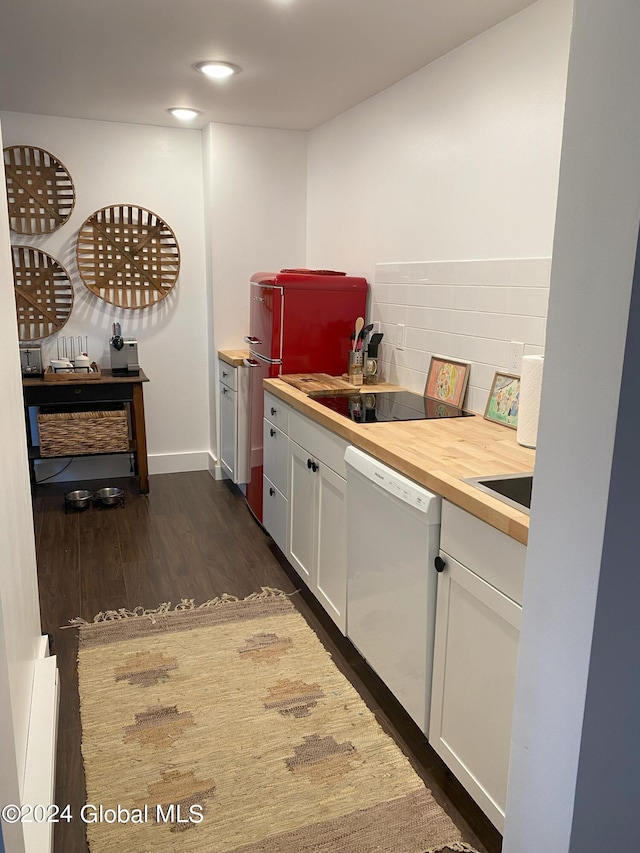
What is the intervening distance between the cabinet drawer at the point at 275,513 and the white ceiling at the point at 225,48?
1.97m

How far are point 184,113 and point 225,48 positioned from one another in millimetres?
1272

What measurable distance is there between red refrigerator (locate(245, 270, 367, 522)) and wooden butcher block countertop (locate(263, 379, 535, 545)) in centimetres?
78

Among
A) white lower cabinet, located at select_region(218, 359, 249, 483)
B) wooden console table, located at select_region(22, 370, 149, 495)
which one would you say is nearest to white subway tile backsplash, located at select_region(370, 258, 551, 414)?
white lower cabinet, located at select_region(218, 359, 249, 483)

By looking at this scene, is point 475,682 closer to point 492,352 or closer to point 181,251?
point 492,352

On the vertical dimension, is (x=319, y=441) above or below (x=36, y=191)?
below

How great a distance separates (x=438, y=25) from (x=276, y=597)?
2.41 m

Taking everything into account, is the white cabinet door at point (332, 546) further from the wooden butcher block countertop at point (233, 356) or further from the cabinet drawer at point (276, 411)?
the wooden butcher block countertop at point (233, 356)

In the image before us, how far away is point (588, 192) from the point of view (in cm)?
97

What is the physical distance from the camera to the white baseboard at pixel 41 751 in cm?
152

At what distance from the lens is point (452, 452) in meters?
2.09

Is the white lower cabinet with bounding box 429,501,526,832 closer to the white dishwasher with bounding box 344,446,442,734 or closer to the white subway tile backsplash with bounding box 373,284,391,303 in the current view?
the white dishwasher with bounding box 344,446,442,734

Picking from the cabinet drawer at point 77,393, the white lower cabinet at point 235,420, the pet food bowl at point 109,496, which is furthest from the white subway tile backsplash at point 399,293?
the pet food bowl at point 109,496

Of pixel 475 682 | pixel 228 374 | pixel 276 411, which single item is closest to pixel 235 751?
pixel 475 682

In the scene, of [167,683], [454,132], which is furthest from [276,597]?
[454,132]
